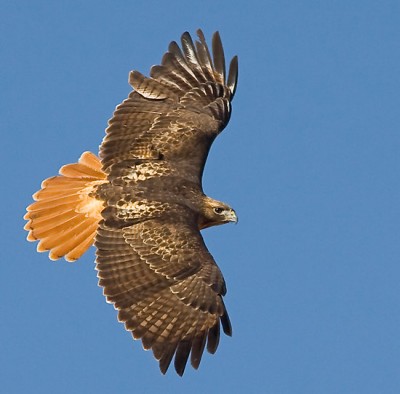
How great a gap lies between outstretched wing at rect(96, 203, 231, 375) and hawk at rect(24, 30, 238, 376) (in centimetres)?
1

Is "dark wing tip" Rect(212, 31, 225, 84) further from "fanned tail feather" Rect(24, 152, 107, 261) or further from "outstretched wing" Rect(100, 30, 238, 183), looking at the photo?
"fanned tail feather" Rect(24, 152, 107, 261)

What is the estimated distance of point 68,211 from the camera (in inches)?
672

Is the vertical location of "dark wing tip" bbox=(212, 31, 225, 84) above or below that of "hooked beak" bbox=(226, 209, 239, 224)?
above

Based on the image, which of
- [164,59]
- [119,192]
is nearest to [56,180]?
[119,192]

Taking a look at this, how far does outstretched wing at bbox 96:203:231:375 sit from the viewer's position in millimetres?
15234

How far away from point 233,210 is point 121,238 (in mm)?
1727

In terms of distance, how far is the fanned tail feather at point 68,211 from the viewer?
16.9m

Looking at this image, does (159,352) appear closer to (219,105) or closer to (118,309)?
(118,309)

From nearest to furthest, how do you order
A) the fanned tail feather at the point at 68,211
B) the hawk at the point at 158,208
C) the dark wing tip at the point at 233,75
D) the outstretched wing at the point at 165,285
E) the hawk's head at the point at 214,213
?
the outstretched wing at the point at 165,285 → the hawk at the point at 158,208 → the hawk's head at the point at 214,213 → the fanned tail feather at the point at 68,211 → the dark wing tip at the point at 233,75

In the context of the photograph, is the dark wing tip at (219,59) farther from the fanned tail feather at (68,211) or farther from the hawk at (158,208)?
the fanned tail feather at (68,211)

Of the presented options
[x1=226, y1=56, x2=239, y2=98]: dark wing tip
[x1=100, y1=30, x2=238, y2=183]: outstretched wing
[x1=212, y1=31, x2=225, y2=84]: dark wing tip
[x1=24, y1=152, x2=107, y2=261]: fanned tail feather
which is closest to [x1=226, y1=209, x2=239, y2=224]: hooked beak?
[x1=100, y1=30, x2=238, y2=183]: outstretched wing

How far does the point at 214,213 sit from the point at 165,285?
1.61 meters

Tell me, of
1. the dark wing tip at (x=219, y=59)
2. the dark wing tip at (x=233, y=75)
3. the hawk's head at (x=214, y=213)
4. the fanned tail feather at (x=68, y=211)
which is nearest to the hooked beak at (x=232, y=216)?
the hawk's head at (x=214, y=213)

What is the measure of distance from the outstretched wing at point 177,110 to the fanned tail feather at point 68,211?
450 mm
